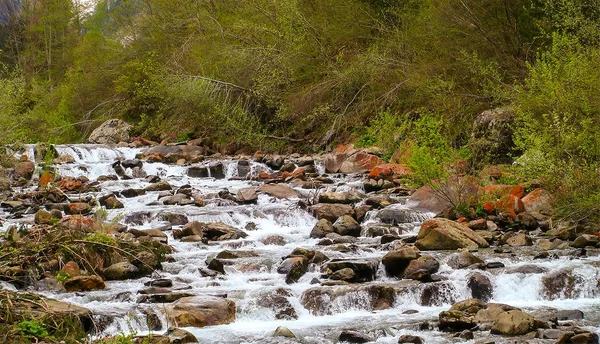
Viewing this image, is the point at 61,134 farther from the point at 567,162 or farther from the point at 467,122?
the point at 567,162

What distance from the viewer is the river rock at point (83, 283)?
9078 millimetres

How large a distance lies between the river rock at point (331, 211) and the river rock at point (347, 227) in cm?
61

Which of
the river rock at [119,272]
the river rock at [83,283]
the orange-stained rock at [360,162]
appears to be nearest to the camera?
the river rock at [83,283]

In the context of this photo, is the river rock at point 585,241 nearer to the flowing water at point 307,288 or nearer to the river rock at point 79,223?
the flowing water at point 307,288

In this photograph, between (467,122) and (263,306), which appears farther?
(467,122)

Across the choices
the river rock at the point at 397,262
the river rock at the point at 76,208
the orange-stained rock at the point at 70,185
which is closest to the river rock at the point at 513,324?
the river rock at the point at 397,262

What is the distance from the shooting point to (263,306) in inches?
341

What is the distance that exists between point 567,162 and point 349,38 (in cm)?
1306

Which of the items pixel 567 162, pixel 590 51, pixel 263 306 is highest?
pixel 590 51

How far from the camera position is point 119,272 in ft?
32.1

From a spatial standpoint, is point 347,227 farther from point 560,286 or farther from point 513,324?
point 513,324

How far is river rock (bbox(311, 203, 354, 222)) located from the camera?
1370 cm


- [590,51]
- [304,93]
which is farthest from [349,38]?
[590,51]

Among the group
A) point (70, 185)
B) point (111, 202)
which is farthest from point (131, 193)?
point (70, 185)
